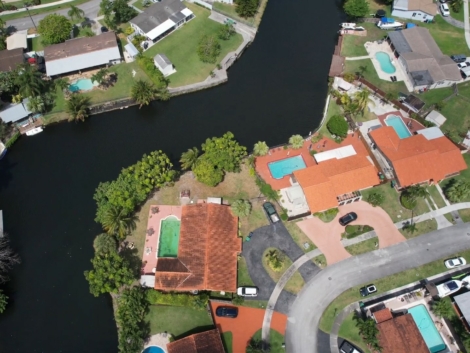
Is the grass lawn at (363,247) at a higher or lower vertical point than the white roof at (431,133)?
lower

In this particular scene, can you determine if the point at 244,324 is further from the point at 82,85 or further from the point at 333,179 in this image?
the point at 82,85

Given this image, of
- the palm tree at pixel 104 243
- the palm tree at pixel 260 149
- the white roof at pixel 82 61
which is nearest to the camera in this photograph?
the palm tree at pixel 104 243

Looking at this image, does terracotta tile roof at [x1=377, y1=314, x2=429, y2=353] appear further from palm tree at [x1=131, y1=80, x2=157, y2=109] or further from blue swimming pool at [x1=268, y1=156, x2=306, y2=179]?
palm tree at [x1=131, y1=80, x2=157, y2=109]

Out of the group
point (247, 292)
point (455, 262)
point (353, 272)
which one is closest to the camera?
point (247, 292)

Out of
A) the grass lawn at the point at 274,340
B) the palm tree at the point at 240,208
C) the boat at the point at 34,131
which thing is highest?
the boat at the point at 34,131

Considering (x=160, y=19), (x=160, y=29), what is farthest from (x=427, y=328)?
(x=160, y=19)

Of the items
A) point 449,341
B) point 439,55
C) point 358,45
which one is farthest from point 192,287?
point 439,55

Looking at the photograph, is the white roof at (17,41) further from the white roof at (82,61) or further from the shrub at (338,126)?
the shrub at (338,126)

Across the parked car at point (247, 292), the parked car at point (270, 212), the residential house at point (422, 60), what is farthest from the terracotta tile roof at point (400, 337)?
the residential house at point (422, 60)
